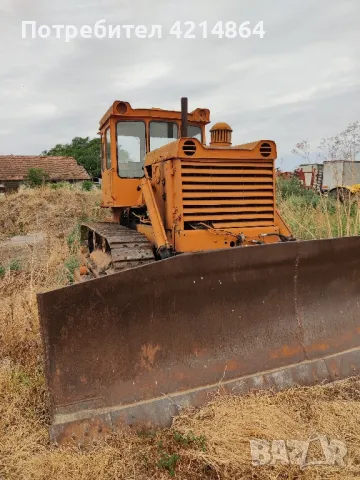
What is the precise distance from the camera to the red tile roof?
2752 centimetres

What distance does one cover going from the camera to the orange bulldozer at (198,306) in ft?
9.53

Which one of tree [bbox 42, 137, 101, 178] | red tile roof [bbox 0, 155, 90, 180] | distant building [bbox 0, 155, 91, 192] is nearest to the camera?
distant building [bbox 0, 155, 91, 192]

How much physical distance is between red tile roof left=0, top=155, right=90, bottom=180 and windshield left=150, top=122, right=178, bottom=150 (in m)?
22.8

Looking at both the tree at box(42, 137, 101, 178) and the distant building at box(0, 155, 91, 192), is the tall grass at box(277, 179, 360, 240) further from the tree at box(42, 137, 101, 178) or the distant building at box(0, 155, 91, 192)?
the tree at box(42, 137, 101, 178)

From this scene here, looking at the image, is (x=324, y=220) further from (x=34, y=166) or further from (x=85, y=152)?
(x=85, y=152)

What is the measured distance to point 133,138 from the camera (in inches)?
218

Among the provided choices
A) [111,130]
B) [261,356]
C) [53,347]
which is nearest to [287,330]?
[261,356]

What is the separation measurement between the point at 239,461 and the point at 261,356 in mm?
1042

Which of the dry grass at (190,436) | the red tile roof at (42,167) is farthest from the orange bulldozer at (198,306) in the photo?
the red tile roof at (42,167)

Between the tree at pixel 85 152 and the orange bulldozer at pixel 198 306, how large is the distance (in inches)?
1386

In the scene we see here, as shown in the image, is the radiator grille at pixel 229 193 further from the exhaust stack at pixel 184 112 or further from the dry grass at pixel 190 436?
the dry grass at pixel 190 436

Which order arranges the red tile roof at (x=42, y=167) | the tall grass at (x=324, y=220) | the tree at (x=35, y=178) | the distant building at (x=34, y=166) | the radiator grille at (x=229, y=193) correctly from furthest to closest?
1. the red tile roof at (x=42, y=167)
2. the distant building at (x=34, y=166)
3. the tree at (x=35, y=178)
4. the tall grass at (x=324, y=220)
5. the radiator grille at (x=229, y=193)

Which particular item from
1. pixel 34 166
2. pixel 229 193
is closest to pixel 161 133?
pixel 229 193

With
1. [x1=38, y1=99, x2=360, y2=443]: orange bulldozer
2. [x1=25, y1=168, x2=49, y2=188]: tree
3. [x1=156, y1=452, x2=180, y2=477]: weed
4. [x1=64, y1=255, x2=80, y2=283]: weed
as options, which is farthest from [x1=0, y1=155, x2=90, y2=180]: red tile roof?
[x1=156, y1=452, x2=180, y2=477]: weed
